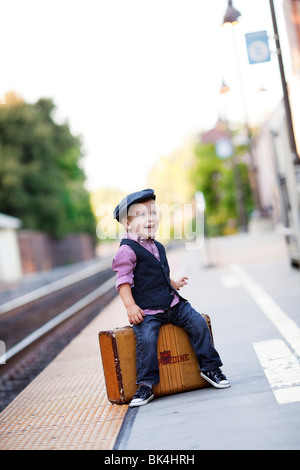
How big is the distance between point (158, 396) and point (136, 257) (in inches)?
36.9

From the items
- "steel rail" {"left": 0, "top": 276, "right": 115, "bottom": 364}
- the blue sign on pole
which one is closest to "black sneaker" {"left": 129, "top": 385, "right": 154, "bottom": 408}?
"steel rail" {"left": 0, "top": 276, "right": 115, "bottom": 364}

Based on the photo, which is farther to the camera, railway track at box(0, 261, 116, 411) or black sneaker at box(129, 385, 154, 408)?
railway track at box(0, 261, 116, 411)

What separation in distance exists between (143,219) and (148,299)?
530 mm

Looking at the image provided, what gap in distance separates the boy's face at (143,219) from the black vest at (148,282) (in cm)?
10

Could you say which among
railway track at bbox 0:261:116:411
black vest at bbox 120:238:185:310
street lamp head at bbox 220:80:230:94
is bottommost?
railway track at bbox 0:261:116:411

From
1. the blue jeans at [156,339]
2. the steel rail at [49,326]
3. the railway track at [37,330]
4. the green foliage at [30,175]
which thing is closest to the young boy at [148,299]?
the blue jeans at [156,339]

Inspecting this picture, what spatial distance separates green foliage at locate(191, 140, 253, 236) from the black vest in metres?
41.5

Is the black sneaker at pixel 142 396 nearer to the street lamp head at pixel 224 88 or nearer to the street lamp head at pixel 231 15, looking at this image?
the street lamp head at pixel 231 15

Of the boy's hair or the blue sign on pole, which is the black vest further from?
the blue sign on pole

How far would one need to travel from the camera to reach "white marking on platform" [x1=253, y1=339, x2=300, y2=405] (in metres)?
Answer: 3.84

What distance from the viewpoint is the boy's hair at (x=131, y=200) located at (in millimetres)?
4299

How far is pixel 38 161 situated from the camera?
4759 centimetres

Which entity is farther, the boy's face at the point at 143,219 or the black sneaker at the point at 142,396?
the boy's face at the point at 143,219

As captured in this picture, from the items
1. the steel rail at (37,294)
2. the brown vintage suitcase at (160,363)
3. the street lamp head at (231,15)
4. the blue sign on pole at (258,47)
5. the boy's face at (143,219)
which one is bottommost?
the steel rail at (37,294)
